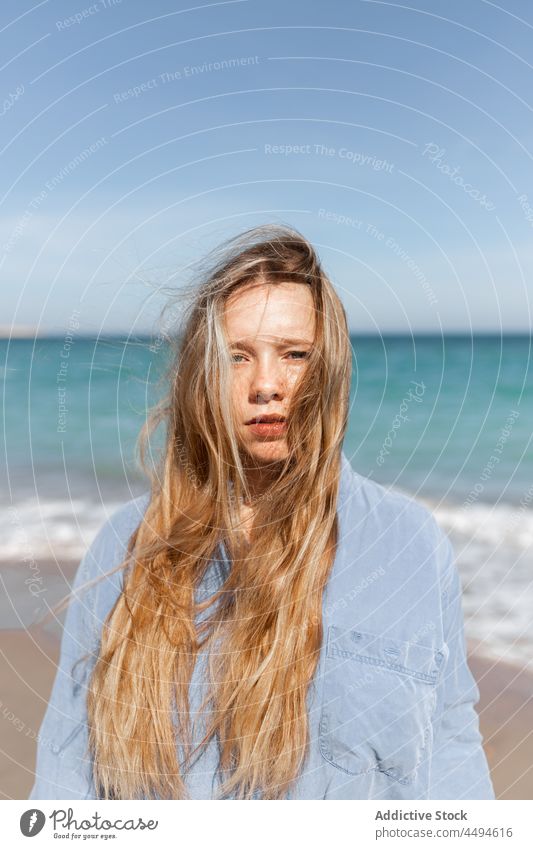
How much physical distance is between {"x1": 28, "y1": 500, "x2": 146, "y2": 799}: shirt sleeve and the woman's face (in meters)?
0.27

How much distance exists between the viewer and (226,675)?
122 centimetres

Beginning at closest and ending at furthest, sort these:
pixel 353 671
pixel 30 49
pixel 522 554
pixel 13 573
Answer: pixel 353 671, pixel 30 49, pixel 13 573, pixel 522 554

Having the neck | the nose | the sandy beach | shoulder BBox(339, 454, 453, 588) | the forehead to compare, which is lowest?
the sandy beach

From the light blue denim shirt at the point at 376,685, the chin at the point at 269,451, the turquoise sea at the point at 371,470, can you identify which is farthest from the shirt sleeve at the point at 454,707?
the turquoise sea at the point at 371,470

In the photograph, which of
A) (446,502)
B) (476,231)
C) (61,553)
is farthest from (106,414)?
(476,231)

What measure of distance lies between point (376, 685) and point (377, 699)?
0.02m

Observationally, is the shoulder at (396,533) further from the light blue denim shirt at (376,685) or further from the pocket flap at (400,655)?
the pocket flap at (400,655)

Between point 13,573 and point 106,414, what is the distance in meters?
0.99

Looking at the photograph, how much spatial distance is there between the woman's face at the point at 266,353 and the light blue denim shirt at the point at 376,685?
20cm

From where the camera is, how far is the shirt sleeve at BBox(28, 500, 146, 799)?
1.19 m

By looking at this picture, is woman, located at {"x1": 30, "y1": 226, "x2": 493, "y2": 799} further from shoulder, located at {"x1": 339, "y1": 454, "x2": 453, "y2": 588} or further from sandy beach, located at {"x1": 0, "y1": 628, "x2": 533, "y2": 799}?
sandy beach, located at {"x1": 0, "y1": 628, "x2": 533, "y2": 799}

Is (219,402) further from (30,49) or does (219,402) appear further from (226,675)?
(30,49)

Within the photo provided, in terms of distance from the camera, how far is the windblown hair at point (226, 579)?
119 cm

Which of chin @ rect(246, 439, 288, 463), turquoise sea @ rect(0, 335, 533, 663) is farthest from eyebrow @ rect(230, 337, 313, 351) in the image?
turquoise sea @ rect(0, 335, 533, 663)
